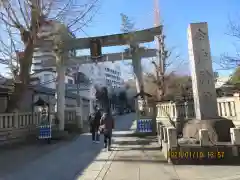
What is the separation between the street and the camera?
25.1ft

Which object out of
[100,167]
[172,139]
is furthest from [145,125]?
[100,167]

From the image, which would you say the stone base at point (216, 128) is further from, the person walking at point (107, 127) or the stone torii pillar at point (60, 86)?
the stone torii pillar at point (60, 86)

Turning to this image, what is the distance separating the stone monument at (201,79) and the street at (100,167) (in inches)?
87.8

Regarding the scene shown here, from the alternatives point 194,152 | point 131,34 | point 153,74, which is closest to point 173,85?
point 153,74

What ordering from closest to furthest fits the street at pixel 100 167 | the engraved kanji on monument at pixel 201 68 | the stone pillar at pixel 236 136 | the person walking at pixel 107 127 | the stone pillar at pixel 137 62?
the street at pixel 100 167 < the stone pillar at pixel 236 136 < the engraved kanji on monument at pixel 201 68 < the person walking at pixel 107 127 < the stone pillar at pixel 137 62

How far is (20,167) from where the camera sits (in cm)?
901

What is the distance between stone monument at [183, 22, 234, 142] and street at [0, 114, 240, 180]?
2.23 metres

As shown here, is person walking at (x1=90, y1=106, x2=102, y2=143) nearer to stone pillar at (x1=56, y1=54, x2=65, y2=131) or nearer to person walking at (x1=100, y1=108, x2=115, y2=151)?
person walking at (x1=100, y1=108, x2=115, y2=151)

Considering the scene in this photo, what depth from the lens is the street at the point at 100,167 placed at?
25.1 feet

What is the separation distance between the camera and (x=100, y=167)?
29.3 feet

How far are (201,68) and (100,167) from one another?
21.3 feet

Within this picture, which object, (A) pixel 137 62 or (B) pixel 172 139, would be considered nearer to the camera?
(B) pixel 172 139
